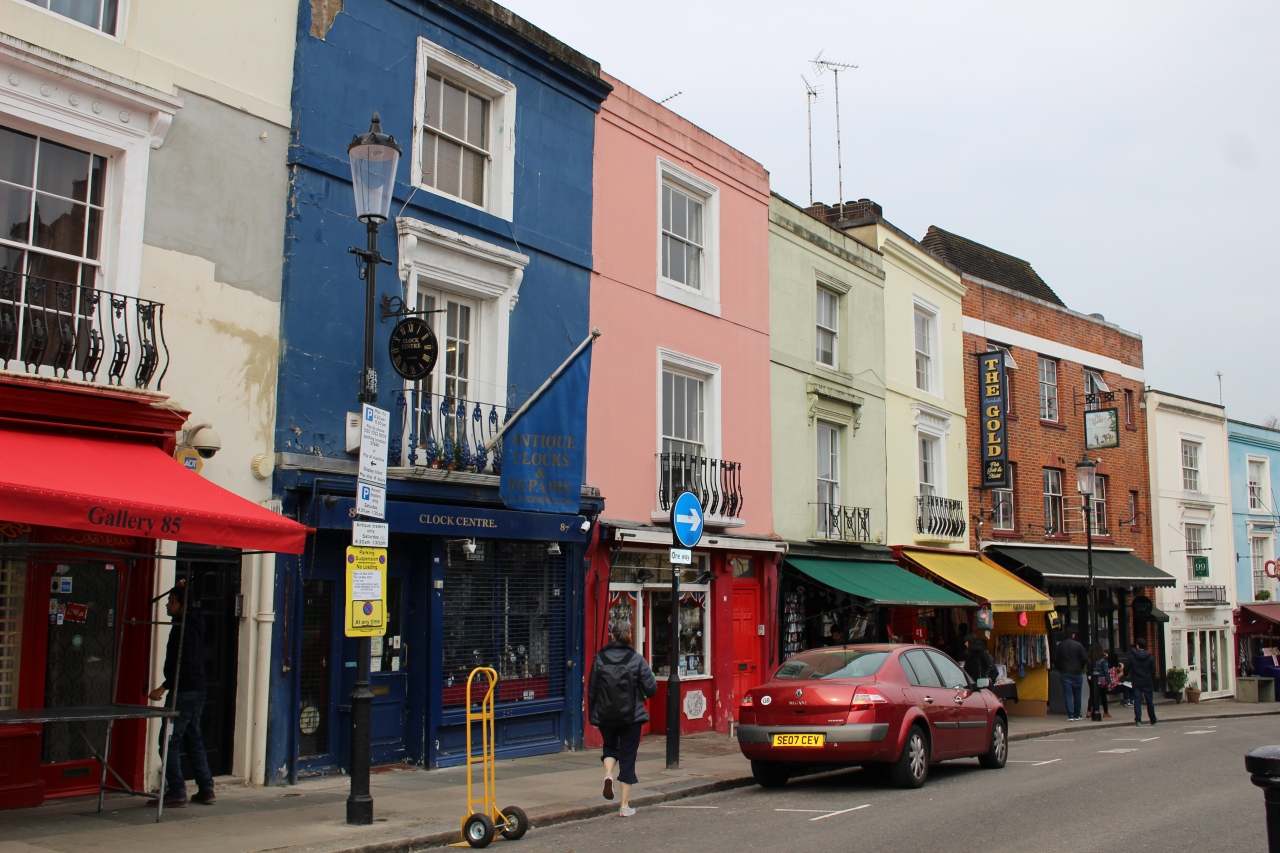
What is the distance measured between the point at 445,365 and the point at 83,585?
15.8 ft

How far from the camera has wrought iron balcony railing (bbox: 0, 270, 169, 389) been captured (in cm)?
935

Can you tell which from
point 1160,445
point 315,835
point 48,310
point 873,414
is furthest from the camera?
point 1160,445

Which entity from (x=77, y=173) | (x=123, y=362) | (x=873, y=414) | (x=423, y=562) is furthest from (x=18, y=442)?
(x=873, y=414)

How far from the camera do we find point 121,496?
846 centimetres

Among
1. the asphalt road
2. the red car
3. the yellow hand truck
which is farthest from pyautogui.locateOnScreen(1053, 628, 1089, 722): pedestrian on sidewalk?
the yellow hand truck

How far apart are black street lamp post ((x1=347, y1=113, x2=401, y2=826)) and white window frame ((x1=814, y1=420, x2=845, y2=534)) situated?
11980 mm

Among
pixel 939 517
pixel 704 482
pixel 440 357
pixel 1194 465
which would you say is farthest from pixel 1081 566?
pixel 440 357

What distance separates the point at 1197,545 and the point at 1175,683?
4669mm

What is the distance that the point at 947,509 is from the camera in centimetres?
2381

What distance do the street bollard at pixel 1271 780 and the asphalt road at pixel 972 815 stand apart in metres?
3.85

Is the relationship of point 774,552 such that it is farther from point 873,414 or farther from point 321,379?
point 321,379

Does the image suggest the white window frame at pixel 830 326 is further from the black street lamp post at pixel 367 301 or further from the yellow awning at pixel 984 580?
the black street lamp post at pixel 367 301

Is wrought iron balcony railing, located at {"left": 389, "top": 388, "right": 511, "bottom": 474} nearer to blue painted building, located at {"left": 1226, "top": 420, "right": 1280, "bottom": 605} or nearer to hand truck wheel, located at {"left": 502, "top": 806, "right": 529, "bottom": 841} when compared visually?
hand truck wheel, located at {"left": 502, "top": 806, "right": 529, "bottom": 841}

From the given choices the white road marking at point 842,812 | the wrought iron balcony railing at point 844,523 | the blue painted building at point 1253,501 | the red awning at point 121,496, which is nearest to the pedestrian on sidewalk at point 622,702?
the white road marking at point 842,812
